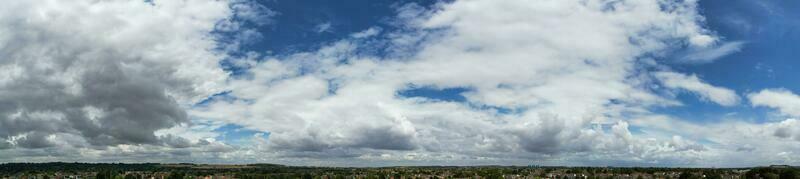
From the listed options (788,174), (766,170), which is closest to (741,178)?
(766,170)

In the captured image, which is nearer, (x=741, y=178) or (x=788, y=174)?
(x=788, y=174)

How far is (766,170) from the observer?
198250mm

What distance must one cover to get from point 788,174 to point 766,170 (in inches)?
946

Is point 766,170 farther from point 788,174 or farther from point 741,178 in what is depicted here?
point 788,174

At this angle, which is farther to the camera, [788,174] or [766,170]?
[766,170]

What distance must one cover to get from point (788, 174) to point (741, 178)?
24210mm

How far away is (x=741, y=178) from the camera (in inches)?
7844

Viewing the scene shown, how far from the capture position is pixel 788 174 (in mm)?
175500
